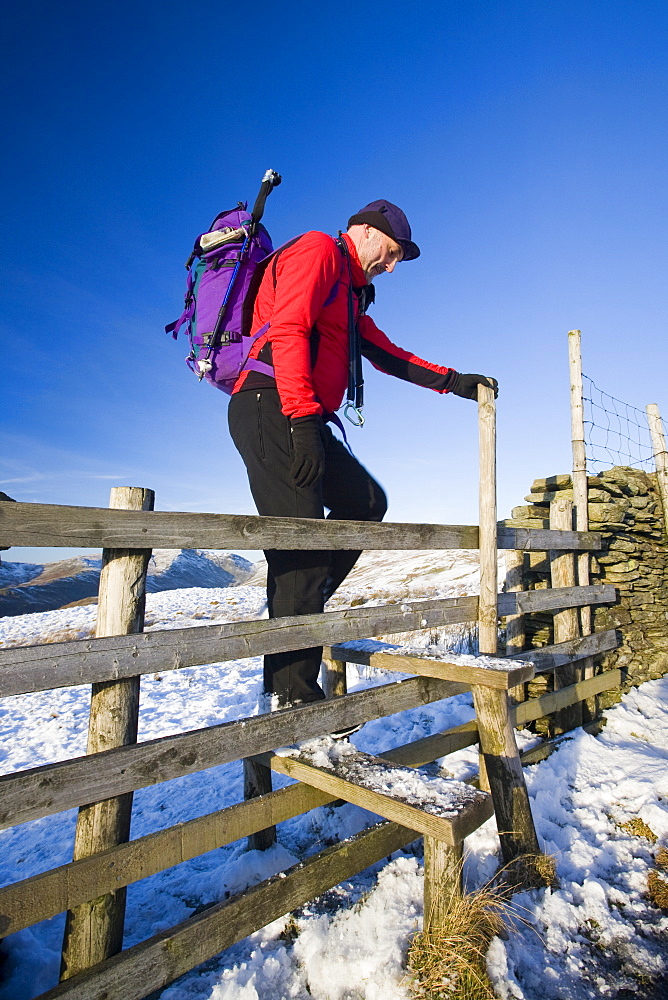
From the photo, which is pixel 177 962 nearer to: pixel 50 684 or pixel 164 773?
pixel 164 773

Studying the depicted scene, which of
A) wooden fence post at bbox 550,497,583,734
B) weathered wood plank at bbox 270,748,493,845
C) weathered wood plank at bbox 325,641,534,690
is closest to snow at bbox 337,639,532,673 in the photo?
weathered wood plank at bbox 325,641,534,690

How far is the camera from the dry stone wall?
251 inches

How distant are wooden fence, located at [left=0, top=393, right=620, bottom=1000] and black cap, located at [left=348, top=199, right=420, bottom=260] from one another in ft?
6.59

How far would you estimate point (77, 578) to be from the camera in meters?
38.3

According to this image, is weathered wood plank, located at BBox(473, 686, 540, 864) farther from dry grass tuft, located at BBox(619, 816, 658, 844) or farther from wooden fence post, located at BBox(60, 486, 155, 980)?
wooden fence post, located at BBox(60, 486, 155, 980)

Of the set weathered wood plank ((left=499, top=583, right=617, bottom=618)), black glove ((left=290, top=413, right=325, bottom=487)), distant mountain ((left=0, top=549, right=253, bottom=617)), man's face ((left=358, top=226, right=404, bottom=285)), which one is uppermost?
man's face ((left=358, top=226, right=404, bottom=285))

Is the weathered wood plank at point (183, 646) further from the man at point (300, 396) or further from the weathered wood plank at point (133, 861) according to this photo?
the weathered wood plank at point (133, 861)

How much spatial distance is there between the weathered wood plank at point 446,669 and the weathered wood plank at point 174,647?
24 centimetres

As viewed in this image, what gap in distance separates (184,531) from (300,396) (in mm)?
1032

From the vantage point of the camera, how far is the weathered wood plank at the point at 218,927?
203 centimetres

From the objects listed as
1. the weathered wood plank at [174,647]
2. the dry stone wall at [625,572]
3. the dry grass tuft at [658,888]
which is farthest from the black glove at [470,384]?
the dry grass tuft at [658,888]

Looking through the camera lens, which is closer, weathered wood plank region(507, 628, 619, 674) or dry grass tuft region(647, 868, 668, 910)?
dry grass tuft region(647, 868, 668, 910)

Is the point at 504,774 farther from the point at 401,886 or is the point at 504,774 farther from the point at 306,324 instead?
the point at 306,324

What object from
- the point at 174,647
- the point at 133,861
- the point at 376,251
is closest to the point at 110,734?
the point at 174,647
